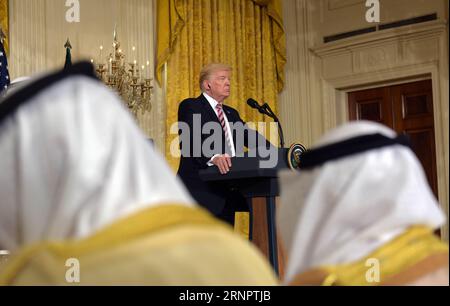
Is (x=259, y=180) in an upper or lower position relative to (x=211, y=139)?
lower

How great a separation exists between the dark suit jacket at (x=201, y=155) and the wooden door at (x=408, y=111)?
3.77 metres

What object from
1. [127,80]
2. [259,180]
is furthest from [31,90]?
[127,80]

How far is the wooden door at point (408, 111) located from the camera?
28.4 feet

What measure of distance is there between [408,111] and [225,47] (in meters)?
2.46

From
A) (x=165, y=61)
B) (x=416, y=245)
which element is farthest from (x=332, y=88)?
(x=416, y=245)

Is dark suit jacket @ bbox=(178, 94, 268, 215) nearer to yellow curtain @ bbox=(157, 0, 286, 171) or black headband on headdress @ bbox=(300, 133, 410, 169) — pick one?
yellow curtain @ bbox=(157, 0, 286, 171)

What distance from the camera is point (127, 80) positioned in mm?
7883

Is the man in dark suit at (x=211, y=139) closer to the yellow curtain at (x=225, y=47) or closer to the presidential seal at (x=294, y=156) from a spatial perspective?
the presidential seal at (x=294, y=156)

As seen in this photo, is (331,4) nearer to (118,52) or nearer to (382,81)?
(382,81)

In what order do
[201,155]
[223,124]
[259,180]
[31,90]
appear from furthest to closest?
[223,124] → [201,155] → [259,180] → [31,90]

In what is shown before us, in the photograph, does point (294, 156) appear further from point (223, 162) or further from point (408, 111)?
point (408, 111)

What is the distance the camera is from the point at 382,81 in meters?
8.95

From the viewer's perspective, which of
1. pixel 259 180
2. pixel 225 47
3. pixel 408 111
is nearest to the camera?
pixel 259 180

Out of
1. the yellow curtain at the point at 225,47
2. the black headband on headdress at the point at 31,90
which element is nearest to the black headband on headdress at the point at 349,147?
the black headband on headdress at the point at 31,90
